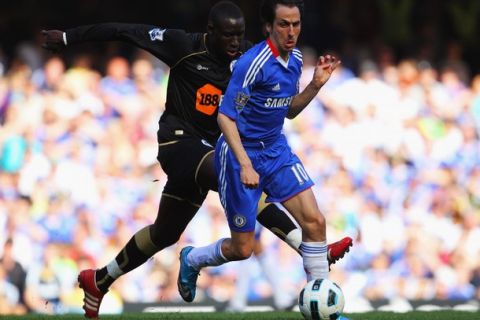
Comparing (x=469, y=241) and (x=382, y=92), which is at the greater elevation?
(x=382, y=92)

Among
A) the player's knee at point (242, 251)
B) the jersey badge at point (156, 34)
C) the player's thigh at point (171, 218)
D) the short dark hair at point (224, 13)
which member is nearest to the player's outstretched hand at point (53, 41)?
the jersey badge at point (156, 34)

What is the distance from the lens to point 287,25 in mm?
8586

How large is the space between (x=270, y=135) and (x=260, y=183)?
37 centimetres

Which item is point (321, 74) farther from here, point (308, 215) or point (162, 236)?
point (162, 236)

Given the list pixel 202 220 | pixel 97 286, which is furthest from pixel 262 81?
pixel 202 220

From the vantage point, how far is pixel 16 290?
14.2 metres

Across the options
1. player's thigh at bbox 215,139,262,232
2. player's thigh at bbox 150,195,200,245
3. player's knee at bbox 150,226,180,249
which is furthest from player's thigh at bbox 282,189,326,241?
player's knee at bbox 150,226,180,249

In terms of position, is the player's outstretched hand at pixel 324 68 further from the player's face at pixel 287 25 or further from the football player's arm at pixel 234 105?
the football player's arm at pixel 234 105

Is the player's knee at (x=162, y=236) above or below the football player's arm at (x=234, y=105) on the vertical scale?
below

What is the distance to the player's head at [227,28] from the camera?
9484 millimetres

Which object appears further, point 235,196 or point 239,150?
point 235,196

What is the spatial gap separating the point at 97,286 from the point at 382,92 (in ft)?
24.9

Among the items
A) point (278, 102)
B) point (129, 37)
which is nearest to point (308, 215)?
point (278, 102)

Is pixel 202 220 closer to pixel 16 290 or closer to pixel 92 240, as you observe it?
pixel 92 240
